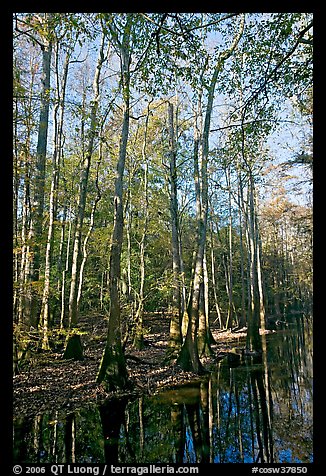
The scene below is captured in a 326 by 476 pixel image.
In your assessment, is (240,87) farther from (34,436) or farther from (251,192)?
(251,192)

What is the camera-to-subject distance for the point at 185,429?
507 cm

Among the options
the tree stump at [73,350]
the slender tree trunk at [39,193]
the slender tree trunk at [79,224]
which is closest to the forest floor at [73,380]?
the tree stump at [73,350]

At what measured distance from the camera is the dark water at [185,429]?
4.21 meters

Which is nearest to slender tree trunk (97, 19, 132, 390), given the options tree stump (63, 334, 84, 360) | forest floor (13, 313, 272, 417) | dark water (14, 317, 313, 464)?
forest floor (13, 313, 272, 417)

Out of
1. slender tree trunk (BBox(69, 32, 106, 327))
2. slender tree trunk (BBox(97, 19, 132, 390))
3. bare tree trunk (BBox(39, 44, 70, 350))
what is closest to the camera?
slender tree trunk (BBox(97, 19, 132, 390))

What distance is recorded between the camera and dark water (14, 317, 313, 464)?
421 centimetres

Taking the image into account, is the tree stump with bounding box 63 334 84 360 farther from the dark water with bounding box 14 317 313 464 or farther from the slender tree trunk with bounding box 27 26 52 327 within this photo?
the dark water with bounding box 14 317 313 464

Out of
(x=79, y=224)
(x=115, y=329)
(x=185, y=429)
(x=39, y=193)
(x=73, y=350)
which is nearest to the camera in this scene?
(x=185, y=429)

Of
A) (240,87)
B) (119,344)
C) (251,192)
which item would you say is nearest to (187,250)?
(251,192)

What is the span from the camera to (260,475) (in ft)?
7.80

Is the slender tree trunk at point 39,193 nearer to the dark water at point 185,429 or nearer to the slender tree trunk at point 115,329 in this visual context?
the slender tree trunk at point 115,329

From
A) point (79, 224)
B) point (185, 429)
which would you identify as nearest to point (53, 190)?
point (79, 224)

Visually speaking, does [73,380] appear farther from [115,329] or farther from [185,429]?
[185,429]
